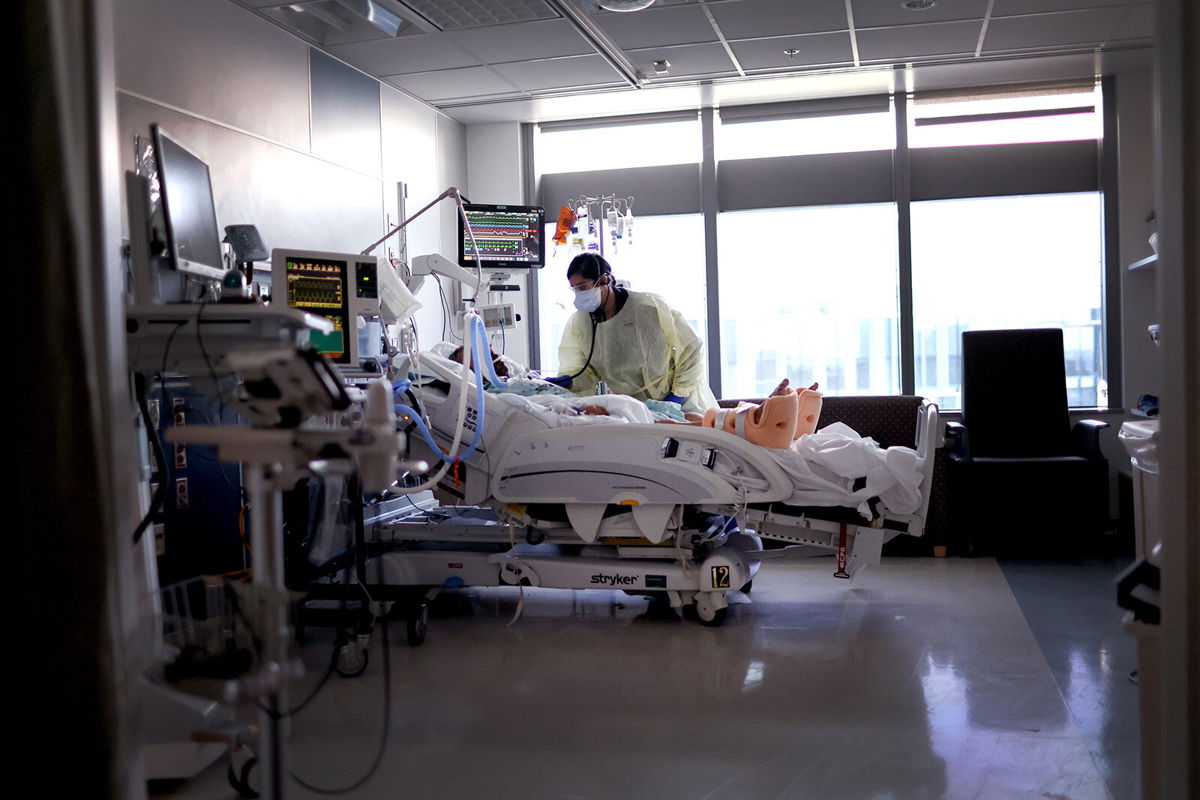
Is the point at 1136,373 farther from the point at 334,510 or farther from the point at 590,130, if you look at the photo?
the point at 334,510

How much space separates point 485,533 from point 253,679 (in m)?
2.48

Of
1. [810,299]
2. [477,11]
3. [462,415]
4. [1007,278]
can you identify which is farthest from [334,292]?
[1007,278]

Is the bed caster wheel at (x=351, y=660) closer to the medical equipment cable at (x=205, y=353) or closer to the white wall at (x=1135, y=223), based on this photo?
the medical equipment cable at (x=205, y=353)

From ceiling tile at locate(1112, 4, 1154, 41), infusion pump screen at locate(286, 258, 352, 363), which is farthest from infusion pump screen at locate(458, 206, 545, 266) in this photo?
ceiling tile at locate(1112, 4, 1154, 41)

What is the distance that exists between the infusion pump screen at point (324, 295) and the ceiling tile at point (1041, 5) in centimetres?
332

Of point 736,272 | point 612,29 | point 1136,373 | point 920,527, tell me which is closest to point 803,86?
point 736,272

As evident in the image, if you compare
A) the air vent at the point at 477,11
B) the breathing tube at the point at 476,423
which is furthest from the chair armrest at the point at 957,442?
the air vent at the point at 477,11

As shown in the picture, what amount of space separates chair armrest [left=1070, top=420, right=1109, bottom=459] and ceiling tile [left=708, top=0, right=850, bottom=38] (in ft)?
7.80

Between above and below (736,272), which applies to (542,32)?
above

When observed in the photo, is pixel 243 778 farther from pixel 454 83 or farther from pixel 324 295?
pixel 454 83

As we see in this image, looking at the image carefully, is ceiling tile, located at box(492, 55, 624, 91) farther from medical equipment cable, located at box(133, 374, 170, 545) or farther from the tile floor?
medical equipment cable, located at box(133, 374, 170, 545)

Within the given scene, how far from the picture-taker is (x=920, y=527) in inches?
147

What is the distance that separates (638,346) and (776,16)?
1689 millimetres

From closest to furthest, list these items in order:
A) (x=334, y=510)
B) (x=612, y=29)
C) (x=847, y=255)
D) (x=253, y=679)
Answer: (x=253, y=679) < (x=334, y=510) < (x=612, y=29) < (x=847, y=255)
